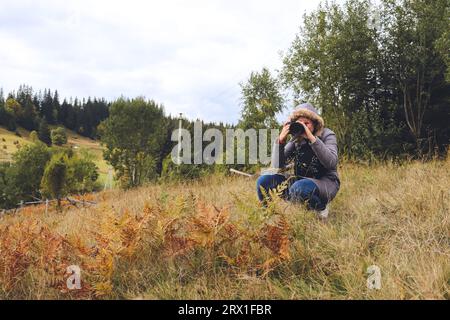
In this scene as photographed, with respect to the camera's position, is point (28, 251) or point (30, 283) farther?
point (28, 251)

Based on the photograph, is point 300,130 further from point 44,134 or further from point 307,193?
point 44,134

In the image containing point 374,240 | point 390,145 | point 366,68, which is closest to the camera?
point 374,240

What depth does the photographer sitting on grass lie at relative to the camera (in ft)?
11.4

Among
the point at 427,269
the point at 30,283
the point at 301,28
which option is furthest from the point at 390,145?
the point at 30,283

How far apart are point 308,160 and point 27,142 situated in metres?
112

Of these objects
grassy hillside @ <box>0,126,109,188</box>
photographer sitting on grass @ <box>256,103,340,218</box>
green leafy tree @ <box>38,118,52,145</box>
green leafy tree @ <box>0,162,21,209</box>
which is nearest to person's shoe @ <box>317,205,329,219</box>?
photographer sitting on grass @ <box>256,103,340,218</box>

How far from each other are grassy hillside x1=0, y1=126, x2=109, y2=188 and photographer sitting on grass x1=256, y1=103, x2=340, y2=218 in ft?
263

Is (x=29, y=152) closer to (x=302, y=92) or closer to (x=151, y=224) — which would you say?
(x=302, y=92)

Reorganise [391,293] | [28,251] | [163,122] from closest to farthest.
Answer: [391,293]
[28,251]
[163,122]

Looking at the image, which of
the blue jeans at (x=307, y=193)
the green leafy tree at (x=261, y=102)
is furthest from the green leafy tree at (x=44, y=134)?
the blue jeans at (x=307, y=193)

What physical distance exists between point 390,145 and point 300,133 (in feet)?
45.9

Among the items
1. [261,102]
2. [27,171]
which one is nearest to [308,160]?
[261,102]

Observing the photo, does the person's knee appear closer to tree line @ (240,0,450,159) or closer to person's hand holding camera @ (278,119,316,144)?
person's hand holding camera @ (278,119,316,144)

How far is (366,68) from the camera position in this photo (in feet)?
60.4
